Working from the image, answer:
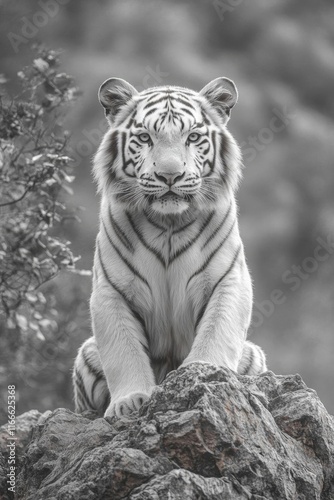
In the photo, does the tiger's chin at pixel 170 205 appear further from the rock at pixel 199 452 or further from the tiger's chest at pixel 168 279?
the rock at pixel 199 452

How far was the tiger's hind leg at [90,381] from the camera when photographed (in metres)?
4.89

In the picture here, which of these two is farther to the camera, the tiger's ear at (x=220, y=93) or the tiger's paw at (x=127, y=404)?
the tiger's ear at (x=220, y=93)

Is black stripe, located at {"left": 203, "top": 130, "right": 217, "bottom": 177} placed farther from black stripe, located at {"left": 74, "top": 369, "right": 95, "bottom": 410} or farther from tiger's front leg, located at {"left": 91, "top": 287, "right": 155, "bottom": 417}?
black stripe, located at {"left": 74, "top": 369, "right": 95, "bottom": 410}

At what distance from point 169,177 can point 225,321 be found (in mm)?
777

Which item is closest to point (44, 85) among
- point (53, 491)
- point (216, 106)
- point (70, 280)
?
point (216, 106)

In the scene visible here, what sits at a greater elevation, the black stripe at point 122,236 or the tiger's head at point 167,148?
the tiger's head at point 167,148

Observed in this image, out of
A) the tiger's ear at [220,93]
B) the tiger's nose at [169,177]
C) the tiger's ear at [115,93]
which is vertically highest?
the tiger's ear at [220,93]

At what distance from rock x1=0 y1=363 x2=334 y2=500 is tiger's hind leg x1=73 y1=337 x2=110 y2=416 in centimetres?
113

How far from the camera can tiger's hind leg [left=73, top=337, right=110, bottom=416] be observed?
4891 millimetres

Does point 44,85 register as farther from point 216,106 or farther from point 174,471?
point 174,471

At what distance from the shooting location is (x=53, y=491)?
3.37m

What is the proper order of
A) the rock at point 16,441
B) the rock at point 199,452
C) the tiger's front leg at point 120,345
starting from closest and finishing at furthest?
the rock at point 199,452 → the rock at point 16,441 → the tiger's front leg at point 120,345

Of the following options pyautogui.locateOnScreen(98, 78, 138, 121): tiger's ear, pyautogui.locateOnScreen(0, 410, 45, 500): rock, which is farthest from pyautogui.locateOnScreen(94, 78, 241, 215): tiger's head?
pyautogui.locateOnScreen(0, 410, 45, 500): rock

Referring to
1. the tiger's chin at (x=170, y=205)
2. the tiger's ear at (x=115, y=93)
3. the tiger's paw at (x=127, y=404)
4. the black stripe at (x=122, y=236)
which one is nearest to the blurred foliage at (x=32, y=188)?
the tiger's ear at (x=115, y=93)
